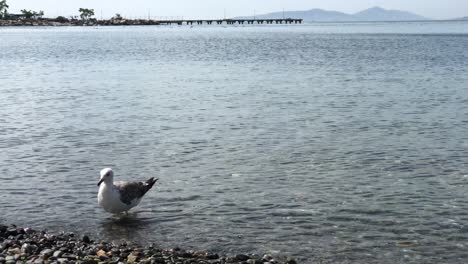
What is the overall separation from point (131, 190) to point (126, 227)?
963 millimetres

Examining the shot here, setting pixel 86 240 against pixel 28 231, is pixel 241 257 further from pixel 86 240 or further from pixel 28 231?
pixel 28 231

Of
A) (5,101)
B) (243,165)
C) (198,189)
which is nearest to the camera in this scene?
(198,189)

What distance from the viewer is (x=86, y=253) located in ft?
36.3

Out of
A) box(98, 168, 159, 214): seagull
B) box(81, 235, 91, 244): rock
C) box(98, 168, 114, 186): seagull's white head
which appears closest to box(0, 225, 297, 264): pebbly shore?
box(81, 235, 91, 244): rock

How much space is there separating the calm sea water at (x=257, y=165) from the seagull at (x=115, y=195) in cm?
32

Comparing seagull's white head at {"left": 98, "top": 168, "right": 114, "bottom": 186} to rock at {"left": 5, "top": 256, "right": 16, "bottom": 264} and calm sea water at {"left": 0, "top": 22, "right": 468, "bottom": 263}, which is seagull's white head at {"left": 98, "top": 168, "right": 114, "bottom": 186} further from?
rock at {"left": 5, "top": 256, "right": 16, "bottom": 264}

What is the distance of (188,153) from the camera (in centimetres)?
2009

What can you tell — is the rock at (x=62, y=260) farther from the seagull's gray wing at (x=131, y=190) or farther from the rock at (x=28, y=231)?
the seagull's gray wing at (x=131, y=190)

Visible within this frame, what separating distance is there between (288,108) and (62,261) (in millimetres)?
20445

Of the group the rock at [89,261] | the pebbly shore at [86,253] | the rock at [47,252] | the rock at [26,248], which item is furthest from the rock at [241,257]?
the rock at [26,248]

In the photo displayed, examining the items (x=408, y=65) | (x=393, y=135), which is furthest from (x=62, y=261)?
(x=408, y=65)

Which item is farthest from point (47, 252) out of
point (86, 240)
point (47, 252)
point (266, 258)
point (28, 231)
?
point (266, 258)

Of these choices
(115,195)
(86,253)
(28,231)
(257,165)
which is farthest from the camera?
(257,165)

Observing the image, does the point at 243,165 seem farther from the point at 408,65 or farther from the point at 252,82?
the point at 408,65
